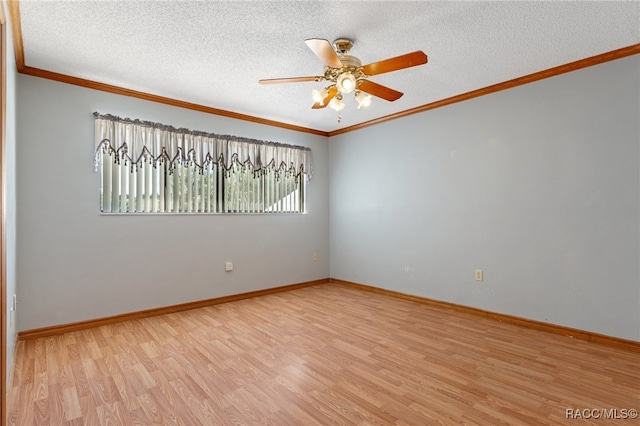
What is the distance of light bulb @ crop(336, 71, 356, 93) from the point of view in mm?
2465

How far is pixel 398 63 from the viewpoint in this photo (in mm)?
2244

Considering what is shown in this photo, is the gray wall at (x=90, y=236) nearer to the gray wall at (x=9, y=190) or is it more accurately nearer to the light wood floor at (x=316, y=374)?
the light wood floor at (x=316, y=374)

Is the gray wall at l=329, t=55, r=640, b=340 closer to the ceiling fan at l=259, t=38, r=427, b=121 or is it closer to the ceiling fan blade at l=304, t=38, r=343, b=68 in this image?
the ceiling fan at l=259, t=38, r=427, b=121

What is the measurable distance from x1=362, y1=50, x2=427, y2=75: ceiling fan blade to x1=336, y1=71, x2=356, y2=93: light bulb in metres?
0.11

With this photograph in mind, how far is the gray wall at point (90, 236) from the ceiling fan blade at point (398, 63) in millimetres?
2553

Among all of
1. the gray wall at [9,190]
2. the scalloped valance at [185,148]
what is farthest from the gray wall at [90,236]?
the gray wall at [9,190]

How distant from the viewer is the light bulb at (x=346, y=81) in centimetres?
246

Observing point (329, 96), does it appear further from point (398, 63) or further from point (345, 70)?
point (398, 63)

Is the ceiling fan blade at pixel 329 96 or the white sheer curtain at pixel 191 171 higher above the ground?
the ceiling fan blade at pixel 329 96

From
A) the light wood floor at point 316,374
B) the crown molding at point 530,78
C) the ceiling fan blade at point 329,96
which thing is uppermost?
the crown molding at point 530,78

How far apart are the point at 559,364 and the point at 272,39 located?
129 inches

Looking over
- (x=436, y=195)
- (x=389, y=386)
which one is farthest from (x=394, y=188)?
(x=389, y=386)

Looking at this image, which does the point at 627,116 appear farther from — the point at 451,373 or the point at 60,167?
the point at 60,167

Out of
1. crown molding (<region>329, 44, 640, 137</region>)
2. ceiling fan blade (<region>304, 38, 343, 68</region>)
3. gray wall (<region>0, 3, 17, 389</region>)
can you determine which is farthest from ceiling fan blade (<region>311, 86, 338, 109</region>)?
gray wall (<region>0, 3, 17, 389</region>)
